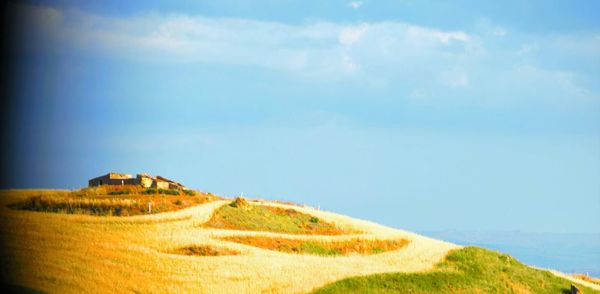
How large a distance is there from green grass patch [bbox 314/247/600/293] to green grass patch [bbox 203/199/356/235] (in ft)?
45.8

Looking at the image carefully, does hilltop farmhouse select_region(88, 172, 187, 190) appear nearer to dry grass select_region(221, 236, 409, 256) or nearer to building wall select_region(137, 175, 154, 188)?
building wall select_region(137, 175, 154, 188)

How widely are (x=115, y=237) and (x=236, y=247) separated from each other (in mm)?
7866

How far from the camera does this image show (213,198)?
219ft

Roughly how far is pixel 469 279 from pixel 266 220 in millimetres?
20082

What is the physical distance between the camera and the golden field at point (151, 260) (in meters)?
36.3

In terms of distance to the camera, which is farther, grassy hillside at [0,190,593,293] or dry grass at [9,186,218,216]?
dry grass at [9,186,218,216]

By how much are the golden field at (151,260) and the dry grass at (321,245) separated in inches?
43.9

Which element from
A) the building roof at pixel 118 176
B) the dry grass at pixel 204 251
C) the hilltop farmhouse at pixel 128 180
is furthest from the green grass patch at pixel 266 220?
the building roof at pixel 118 176

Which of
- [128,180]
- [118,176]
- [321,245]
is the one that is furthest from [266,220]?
[118,176]

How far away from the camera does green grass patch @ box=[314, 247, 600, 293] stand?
42781 millimetres

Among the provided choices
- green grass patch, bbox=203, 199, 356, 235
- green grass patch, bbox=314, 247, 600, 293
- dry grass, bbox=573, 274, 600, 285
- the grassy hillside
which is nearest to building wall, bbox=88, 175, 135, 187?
the grassy hillside

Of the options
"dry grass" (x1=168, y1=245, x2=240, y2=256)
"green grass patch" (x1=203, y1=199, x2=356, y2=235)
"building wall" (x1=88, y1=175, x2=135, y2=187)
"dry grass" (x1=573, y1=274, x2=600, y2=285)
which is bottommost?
"dry grass" (x1=573, y1=274, x2=600, y2=285)

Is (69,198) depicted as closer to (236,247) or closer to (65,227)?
(65,227)

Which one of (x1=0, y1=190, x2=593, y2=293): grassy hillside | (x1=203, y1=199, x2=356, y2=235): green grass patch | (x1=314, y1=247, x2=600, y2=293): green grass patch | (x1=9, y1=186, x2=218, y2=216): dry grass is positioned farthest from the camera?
(x1=203, y1=199, x2=356, y2=235): green grass patch
